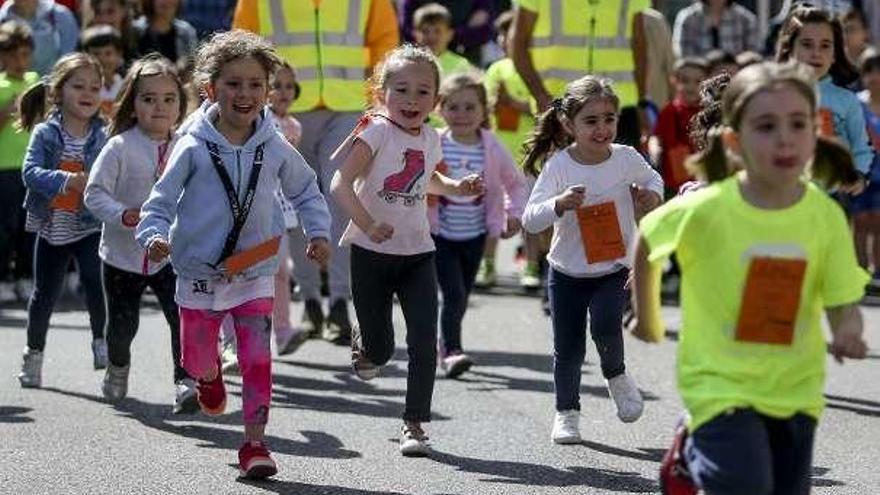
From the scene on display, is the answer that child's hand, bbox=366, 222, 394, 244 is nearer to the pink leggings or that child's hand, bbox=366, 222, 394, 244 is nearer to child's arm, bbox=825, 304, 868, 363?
the pink leggings

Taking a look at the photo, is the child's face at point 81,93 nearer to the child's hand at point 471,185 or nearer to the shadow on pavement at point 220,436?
the shadow on pavement at point 220,436

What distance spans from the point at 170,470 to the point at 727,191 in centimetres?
309

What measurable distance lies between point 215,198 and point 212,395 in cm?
85

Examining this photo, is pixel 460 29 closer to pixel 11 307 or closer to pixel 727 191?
pixel 11 307

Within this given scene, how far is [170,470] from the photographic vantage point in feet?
27.4

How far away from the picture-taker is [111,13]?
609 inches

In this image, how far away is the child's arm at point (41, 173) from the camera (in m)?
10.5

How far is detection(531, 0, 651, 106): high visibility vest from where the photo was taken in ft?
42.1

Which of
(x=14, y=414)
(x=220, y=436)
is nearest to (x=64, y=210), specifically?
(x=14, y=414)

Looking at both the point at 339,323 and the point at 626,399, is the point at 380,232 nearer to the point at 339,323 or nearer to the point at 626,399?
the point at 626,399

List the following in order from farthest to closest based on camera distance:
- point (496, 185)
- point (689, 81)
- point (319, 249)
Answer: point (689, 81), point (496, 185), point (319, 249)

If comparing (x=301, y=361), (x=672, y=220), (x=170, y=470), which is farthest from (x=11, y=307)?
(x=672, y=220)

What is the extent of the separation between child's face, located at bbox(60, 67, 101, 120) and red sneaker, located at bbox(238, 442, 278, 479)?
3056mm

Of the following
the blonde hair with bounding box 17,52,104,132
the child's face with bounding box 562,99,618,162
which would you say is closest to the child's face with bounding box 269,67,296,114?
the blonde hair with bounding box 17,52,104,132
